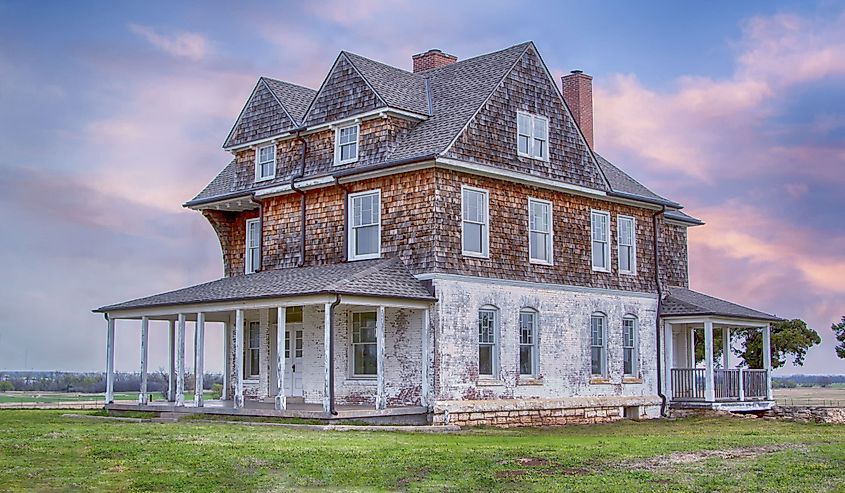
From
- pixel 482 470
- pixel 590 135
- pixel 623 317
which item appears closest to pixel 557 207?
pixel 623 317

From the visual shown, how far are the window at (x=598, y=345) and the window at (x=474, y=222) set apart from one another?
535 centimetres

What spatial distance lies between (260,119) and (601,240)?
437 inches

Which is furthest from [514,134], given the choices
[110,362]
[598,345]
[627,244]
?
[110,362]

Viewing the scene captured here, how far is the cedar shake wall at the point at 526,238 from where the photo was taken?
2633 centimetres

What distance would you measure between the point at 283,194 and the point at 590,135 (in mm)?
11408

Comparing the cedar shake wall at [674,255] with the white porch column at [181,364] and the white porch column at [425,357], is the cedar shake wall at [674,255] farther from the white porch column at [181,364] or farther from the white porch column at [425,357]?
the white porch column at [181,364]

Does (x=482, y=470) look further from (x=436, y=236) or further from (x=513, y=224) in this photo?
(x=513, y=224)

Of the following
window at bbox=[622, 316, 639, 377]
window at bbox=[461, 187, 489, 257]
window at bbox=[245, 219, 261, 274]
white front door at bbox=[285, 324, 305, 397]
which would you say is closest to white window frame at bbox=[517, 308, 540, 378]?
window at bbox=[461, 187, 489, 257]

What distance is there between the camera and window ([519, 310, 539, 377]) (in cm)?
2825

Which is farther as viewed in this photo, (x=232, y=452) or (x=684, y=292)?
(x=684, y=292)

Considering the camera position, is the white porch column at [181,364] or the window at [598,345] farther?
the window at [598,345]

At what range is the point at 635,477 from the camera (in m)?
15.4

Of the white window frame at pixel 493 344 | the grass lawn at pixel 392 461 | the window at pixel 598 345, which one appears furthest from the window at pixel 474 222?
the grass lawn at pixel 392 461

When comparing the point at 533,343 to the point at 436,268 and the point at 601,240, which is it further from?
the point at 601,240
